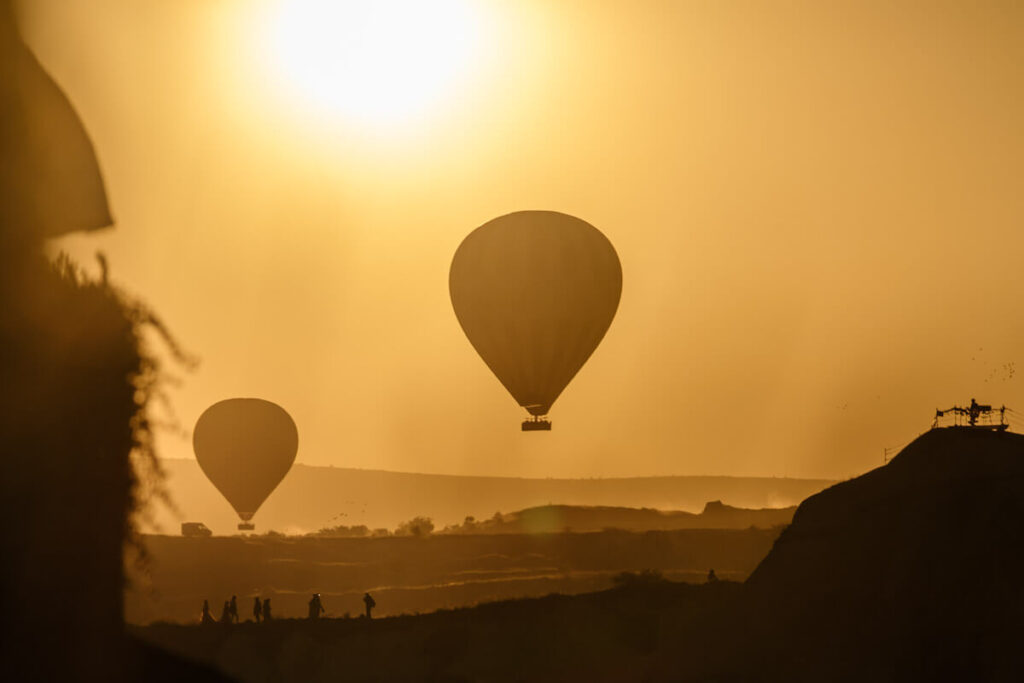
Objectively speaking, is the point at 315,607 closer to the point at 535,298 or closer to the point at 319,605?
the point at 319,605

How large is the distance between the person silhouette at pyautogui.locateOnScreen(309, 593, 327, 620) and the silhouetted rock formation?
10.7m

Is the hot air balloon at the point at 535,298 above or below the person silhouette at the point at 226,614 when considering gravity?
above

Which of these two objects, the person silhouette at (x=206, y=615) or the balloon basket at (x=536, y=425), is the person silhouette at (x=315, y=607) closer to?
the person silhouette at (x=206, y=615)

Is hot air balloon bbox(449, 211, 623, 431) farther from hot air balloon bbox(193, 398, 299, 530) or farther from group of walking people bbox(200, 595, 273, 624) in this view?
hot air balloon bbox(193, 398, 299, 530)

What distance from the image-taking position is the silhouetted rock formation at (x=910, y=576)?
22.3 m

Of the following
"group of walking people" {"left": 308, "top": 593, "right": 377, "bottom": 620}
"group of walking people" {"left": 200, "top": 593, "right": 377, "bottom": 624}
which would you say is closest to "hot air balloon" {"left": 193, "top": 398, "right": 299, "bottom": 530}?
"group of walking people" {"left": 308, "top": 593, "right": 377, "bottom": 620}

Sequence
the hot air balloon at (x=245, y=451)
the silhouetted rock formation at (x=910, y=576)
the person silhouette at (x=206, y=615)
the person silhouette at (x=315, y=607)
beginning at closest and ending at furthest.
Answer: the silhouetted rock formation at (x=910, y=576), the person silhouette at (x=206, y=615), the person silhouette at (x=315, y=607), the hot air balloon at (x=245, y=451)

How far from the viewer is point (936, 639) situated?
73.9 ft

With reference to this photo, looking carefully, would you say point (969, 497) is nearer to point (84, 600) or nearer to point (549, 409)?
point (549, 409)

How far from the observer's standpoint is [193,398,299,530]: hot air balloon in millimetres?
43562

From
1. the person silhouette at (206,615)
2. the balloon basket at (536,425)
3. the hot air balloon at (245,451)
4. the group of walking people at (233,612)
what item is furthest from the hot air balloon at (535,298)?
the hot air balloon at (245,451)

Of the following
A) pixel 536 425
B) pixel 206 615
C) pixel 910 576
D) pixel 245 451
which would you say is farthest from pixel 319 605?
pixel 910 576

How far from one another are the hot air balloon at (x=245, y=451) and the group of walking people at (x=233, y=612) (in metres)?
12.9

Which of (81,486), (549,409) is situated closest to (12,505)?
(81,486)
